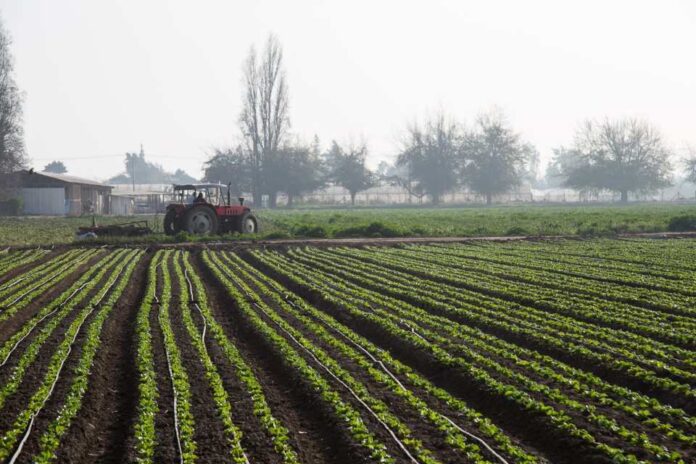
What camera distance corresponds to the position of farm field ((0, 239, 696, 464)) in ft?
24.8

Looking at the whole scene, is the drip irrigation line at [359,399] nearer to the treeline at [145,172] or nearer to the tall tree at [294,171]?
the tall tree at [294,171]

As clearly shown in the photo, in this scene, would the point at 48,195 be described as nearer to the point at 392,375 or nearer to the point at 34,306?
the point at 34,306

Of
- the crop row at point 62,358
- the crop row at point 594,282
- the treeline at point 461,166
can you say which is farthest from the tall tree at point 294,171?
the crop row at point 62,358

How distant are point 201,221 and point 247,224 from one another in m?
2.70

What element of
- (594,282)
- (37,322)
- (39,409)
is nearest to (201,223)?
(37,322)

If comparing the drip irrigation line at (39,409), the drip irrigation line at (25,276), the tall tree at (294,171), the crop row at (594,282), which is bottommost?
the drip irrigation line at (39,409)

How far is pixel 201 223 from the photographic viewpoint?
3256 cm

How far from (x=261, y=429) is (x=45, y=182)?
6231cm

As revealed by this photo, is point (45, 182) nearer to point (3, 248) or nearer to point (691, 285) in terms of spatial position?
point (3, 248)

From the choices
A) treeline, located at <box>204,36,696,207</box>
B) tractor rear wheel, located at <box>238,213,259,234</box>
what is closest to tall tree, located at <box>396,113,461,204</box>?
treeline, located at <box>204,36,696,207</box>

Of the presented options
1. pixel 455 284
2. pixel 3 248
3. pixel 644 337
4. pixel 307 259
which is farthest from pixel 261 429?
pixel 3 248

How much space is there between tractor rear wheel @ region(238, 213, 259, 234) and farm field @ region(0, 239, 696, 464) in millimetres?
14349

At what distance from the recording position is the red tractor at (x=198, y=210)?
32219 millimetres

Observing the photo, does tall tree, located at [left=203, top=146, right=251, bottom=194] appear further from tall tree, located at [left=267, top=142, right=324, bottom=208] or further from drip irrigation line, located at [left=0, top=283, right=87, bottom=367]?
drip irrigation line, located at [left=0, top=283, right=87, bottom=367]
